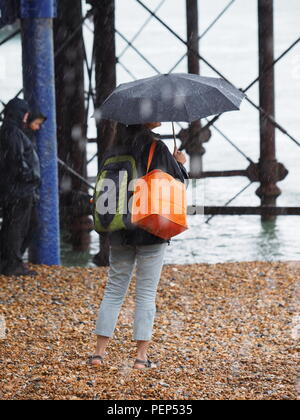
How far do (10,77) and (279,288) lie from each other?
3738 centimetres

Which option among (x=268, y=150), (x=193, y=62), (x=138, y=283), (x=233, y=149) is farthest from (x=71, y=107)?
(x=233, y=149)

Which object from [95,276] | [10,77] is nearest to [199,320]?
[95,276]

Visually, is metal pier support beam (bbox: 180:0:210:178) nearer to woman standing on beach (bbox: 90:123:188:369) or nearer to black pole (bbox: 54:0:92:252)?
black pole (bbox: 54:0:92:252)

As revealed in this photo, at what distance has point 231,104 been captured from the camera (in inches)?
191

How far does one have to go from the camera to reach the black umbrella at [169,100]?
15.6 feet

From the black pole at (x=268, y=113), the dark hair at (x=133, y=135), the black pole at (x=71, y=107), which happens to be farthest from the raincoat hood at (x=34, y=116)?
Result: the black pole at (x=268, y=113)

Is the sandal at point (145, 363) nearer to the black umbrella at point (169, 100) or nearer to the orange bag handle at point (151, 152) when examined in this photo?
the orange bag handle at point (151, 152)

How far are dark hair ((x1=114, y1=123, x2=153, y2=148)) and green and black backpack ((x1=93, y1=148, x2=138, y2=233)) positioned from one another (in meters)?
0.09

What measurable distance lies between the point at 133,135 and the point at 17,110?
315cm

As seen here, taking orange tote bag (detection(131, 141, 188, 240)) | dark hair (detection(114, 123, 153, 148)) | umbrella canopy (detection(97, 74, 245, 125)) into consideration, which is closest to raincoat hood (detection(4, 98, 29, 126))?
umbrella canopy (detection(97, 74, 245, 125))

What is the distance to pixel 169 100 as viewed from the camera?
189 inches

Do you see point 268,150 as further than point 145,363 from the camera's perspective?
Yes

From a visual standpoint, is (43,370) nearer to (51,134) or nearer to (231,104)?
(231,104)

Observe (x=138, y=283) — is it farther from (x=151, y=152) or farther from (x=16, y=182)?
(x=16, y=182)
